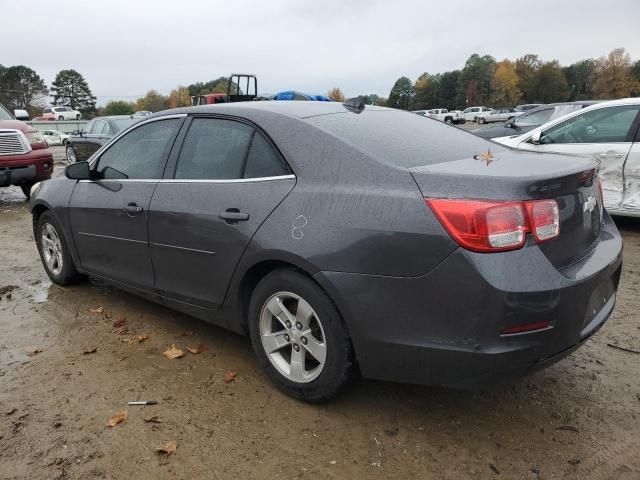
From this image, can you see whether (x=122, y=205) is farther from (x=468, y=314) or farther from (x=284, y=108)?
(x=468, y=314)

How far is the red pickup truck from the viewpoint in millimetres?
9203

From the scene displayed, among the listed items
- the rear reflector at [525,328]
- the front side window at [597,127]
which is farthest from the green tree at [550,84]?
the rear reflector at [525,328]

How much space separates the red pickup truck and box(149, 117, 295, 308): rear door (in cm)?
720

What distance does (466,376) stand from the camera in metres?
2.30

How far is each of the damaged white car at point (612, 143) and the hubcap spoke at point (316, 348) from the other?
15.6ft

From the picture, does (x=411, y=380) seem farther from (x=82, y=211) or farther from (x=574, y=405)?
(x=82, y=211)

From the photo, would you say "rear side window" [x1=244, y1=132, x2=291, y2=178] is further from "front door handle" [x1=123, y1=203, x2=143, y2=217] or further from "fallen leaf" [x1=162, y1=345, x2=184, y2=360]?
"fallen leaf" [x1=162, y1=345, x2=184, y2=360]

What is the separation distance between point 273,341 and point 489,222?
135cm

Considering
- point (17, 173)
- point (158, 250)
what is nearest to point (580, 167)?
point (158, 250)

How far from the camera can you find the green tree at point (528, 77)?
91.3 metres

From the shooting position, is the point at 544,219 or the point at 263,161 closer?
the point at 544,219

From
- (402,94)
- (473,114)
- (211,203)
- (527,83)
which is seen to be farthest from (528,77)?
(211,203)

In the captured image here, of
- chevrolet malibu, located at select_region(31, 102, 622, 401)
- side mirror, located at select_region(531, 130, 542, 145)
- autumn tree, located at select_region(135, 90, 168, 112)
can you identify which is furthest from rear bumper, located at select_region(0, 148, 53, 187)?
autumn tree, located at select_region(135, 90, 168, 112)

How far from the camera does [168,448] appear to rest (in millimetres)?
2533
